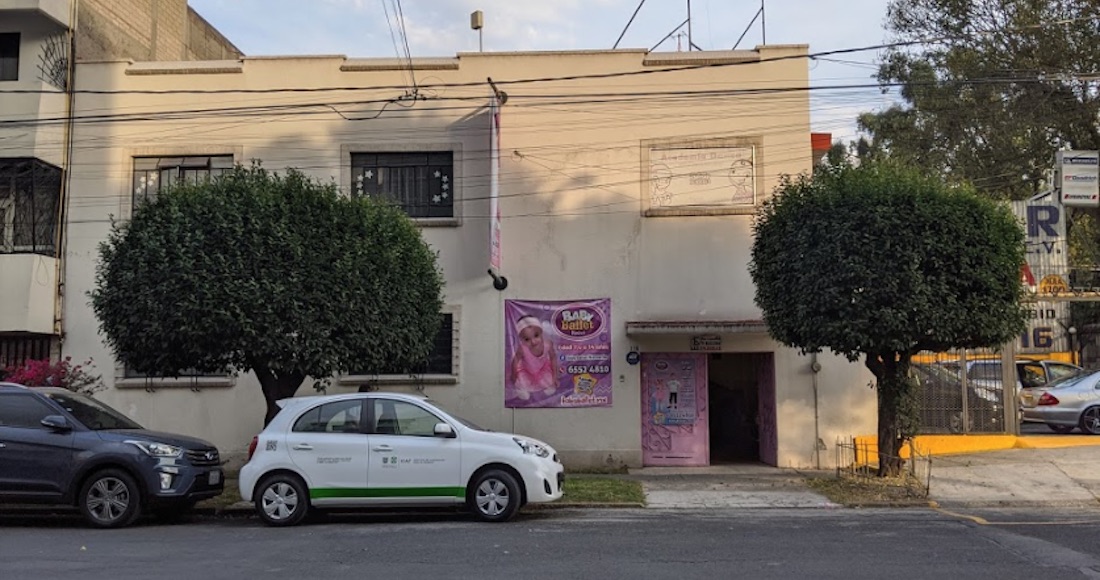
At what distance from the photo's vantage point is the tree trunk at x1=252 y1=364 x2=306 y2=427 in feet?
42.0

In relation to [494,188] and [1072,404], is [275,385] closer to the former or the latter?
[494,188]

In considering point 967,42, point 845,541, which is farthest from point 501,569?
point 967,42

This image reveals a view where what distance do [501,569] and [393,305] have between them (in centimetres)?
561

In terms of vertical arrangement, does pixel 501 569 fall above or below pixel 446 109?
below

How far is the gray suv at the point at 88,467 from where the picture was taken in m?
10.5

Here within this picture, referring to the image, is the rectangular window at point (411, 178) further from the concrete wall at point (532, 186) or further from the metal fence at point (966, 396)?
the metal fence at point (966, 396)

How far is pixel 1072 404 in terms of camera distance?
55.9 feet

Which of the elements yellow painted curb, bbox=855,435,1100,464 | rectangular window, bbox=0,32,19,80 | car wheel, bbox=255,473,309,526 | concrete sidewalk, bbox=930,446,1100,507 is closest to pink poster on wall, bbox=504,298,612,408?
yellow painted curb, bbox=855,435,1100,464

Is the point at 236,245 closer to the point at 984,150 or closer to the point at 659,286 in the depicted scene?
the point at 659,286

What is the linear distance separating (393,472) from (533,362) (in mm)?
5813

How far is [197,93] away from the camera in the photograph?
16594mm

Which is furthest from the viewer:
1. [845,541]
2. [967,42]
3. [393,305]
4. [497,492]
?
[967,42]

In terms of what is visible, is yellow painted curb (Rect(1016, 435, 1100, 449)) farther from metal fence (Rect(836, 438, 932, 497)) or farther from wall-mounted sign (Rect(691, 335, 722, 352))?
wall-mounted sign (Rect(691, 335, 722, 352))

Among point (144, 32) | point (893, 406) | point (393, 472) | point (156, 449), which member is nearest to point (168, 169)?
point (144, 32)
